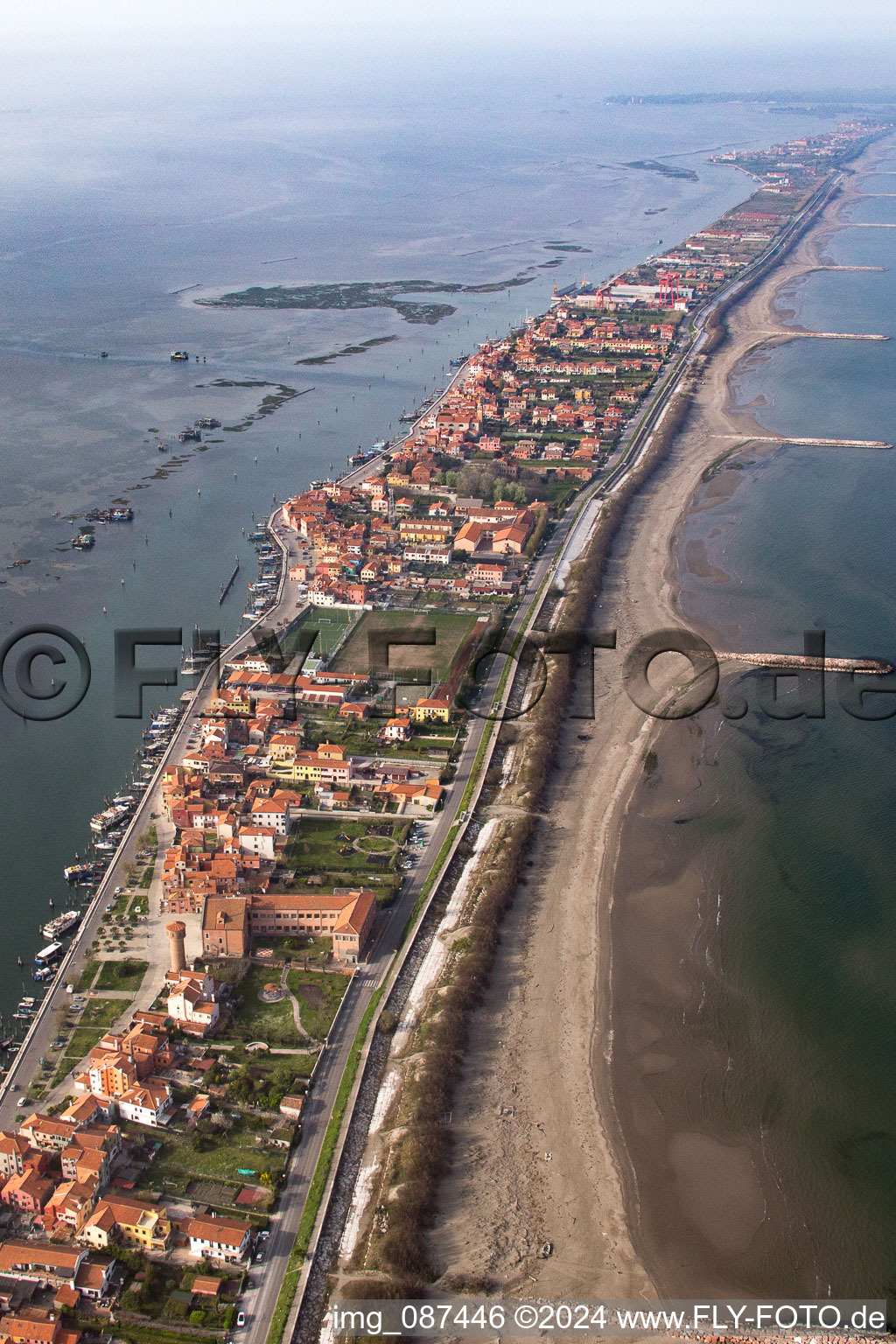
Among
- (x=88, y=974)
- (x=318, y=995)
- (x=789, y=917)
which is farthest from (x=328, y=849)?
(x=789, y=917)

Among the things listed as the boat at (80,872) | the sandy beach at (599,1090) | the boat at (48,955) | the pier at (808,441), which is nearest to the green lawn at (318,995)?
the sandy beach at (599,1090)

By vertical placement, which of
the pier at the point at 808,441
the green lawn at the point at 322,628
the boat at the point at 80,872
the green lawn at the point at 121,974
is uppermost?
the pier at the point at 808,441

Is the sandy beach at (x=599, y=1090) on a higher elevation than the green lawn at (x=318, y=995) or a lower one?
lower

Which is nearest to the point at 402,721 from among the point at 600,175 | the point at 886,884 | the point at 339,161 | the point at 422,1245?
the point at 886,884

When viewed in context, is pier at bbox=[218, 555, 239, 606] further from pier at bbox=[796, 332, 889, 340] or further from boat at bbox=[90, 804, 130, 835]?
pier at bbox=[796, 332, 889, 340]

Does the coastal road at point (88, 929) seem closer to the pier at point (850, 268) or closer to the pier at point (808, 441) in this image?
the pier at point (808, 441)
